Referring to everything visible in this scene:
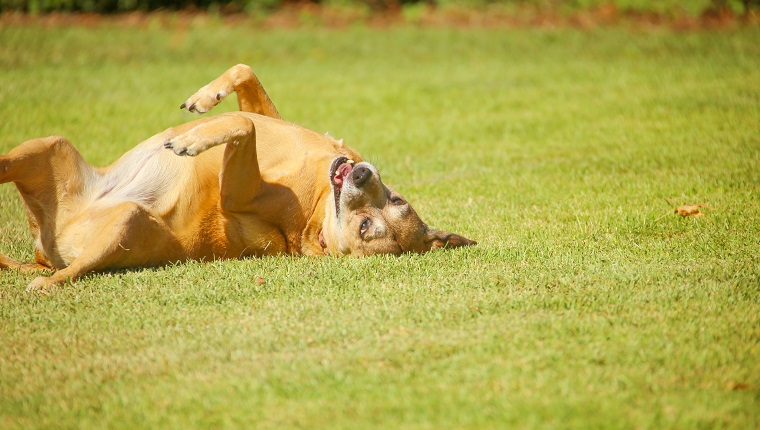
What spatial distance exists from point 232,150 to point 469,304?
5.70ft

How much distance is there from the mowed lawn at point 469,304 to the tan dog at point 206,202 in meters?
0.18

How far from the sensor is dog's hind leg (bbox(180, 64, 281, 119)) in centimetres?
582

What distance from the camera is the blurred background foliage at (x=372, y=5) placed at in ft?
50.2

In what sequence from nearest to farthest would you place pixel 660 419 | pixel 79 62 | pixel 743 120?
pixel 660 419 → pixel 743 120 → pixel 79 62

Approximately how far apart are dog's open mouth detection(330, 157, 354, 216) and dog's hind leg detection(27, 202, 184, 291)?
1020 mm

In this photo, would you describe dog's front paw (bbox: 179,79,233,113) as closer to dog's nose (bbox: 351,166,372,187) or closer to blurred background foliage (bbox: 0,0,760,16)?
dog's nose (bbox: 351,166,372,187)

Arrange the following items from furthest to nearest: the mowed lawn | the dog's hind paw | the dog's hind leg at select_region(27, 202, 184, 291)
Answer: the dog's hind leg at select_region(27, 202, 184, 291)
the dog's hind paw
the mowed lawn

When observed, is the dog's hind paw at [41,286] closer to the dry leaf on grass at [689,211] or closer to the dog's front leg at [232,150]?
the dog's front leg at [232,150]

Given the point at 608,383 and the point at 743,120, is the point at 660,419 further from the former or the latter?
the point at 743,120

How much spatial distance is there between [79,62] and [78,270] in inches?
345

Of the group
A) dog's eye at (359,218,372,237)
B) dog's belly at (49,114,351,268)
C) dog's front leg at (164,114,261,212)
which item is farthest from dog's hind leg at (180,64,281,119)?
dog's eye at (359,218,372,237)

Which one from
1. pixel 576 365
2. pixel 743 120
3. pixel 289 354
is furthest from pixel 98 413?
pixel 743 120

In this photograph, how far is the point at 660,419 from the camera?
10.8 ft

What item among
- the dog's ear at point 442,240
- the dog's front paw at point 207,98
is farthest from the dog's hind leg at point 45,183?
the dog's ear at point 442,240
